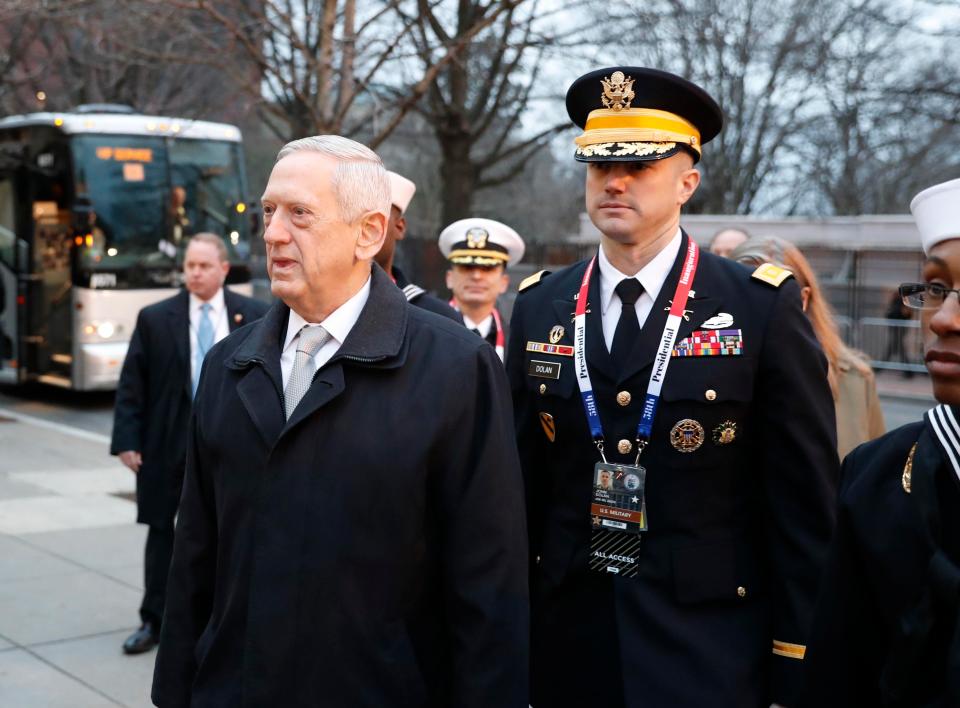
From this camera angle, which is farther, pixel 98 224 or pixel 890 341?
pixel 890 341

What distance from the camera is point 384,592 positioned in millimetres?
2568

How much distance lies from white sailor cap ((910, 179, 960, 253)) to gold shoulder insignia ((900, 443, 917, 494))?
0.34 m

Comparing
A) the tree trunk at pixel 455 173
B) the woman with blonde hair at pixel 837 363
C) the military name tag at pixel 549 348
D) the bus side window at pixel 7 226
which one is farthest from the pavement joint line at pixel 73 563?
the tree trunk at pixel 455 173

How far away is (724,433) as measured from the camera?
3.12m

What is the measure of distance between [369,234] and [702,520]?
111cm

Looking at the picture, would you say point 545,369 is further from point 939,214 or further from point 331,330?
point 939,214

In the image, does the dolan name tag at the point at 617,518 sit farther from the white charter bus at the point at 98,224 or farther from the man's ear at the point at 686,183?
the white charter bus at the point at 98,224

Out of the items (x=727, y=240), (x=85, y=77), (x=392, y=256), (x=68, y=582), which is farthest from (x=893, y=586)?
(x=85, y=77)

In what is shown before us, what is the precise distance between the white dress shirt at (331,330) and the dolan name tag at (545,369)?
0.71m

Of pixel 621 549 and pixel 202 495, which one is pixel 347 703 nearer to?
pixel 202 495

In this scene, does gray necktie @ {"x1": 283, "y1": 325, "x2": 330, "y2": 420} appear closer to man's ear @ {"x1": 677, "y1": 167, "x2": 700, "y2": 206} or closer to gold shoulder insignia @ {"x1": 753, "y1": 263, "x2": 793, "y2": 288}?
man's ear @ {"x1": 677, "y1": 167, "x2": 700, "y2": 206}

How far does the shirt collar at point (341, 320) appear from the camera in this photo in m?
2.72

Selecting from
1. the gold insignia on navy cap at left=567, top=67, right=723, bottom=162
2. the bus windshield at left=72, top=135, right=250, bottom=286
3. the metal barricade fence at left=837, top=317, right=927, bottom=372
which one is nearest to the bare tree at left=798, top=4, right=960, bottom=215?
the metal barricade fence at left=837, top=317, right=927, bottom=372

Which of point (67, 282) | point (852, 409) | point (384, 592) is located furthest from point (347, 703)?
point (67, 282)
